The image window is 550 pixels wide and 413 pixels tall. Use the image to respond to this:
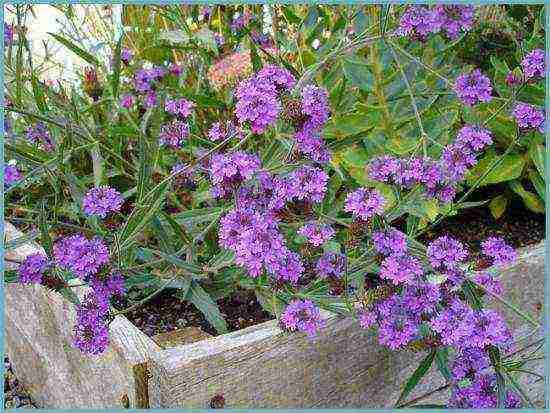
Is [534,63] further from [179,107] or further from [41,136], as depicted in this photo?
[41,136]

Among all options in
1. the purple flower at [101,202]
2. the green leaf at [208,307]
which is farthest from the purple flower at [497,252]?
the purple flower at [101,202]

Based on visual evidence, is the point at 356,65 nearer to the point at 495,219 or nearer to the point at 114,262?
the point at 495,219

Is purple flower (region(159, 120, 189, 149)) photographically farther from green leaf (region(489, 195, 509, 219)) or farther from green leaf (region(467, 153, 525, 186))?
green leaf (region(489, 195, 509, 219))

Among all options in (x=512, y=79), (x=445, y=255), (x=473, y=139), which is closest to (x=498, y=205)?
(x=512, y=79)

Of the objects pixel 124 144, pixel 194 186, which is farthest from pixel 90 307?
pixel 124 144

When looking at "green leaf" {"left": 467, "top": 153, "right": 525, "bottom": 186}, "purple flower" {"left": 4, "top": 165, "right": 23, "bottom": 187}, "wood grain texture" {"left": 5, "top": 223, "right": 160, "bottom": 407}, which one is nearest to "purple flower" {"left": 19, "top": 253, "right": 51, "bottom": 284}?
"wood grain texture" {"left": 5, "top": 223, "right": 160, "bottom": 407}

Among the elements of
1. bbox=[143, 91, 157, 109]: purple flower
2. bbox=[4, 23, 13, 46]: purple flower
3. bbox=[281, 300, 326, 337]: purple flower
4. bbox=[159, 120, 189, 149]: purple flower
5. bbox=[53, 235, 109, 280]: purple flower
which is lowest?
bbox=[281, 300, 326, 337]: purple flower
